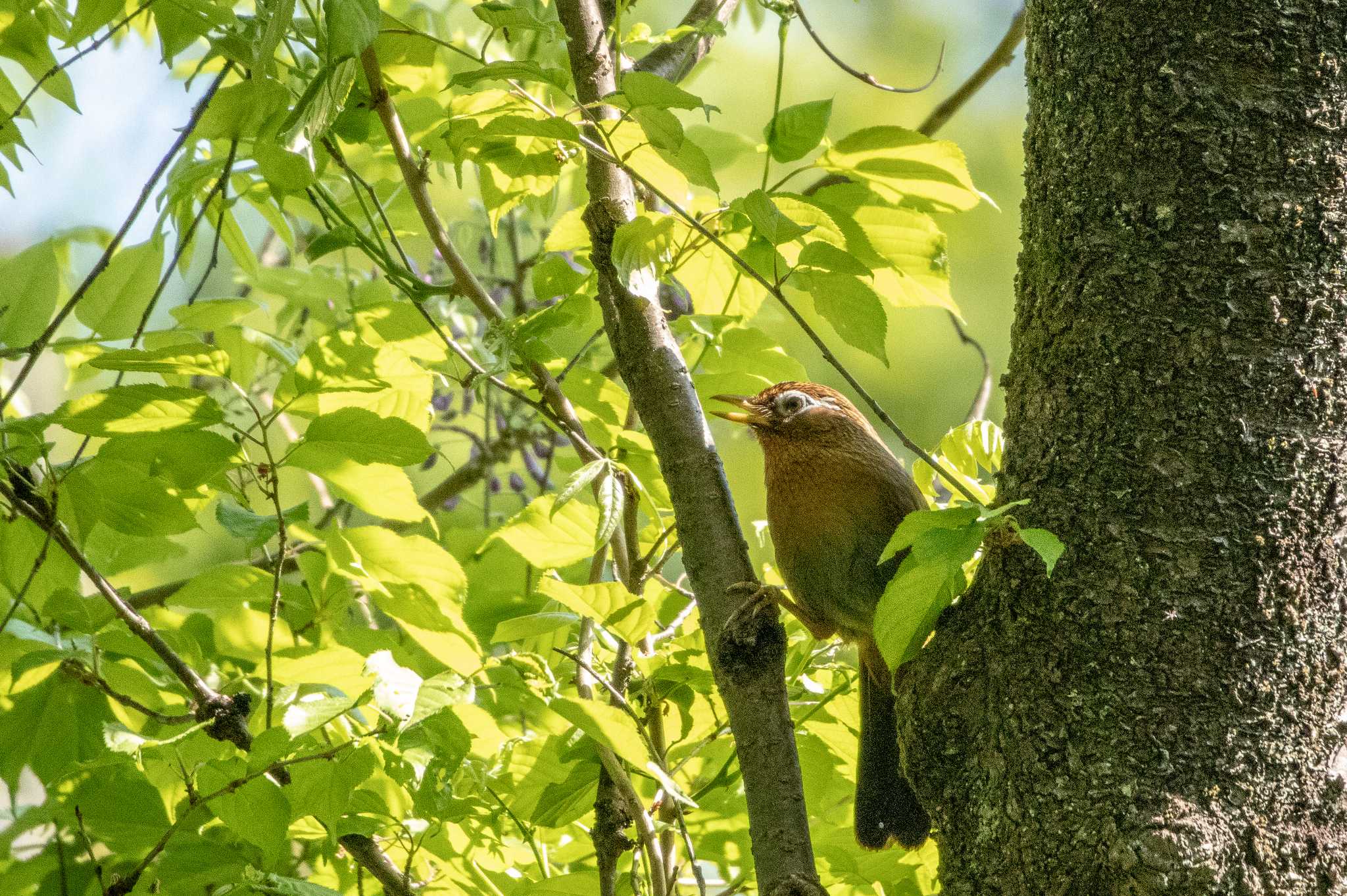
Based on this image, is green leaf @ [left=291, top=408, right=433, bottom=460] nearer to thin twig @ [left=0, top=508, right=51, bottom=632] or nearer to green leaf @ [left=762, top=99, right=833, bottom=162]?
thin twig @ [left=0, top=508, right=51, bottom=632]

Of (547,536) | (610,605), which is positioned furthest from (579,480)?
(547,536)

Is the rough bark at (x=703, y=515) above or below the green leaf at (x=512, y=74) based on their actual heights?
below

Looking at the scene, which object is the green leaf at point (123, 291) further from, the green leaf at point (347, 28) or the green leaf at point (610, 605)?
the green leaf at point (610, 605)

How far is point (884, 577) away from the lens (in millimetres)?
2482

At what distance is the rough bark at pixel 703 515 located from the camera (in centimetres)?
182

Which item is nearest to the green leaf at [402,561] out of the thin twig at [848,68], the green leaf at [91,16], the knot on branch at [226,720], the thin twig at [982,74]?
A: the knot on branch at [226,720]

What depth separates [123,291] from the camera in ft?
7.75

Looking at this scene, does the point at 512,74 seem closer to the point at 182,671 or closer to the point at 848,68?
the point at 848,68

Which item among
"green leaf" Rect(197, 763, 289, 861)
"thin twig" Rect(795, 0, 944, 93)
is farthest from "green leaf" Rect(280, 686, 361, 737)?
"thin twig" Rect(795, 0, 944, 93)

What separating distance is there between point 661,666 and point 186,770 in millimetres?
794

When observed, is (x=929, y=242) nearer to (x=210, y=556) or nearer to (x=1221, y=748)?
(x=1221, y=748)

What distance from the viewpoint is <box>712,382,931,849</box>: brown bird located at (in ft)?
7.70

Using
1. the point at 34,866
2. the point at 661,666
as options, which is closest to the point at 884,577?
the point at 661,666

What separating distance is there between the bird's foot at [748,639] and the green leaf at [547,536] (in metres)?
0.31
